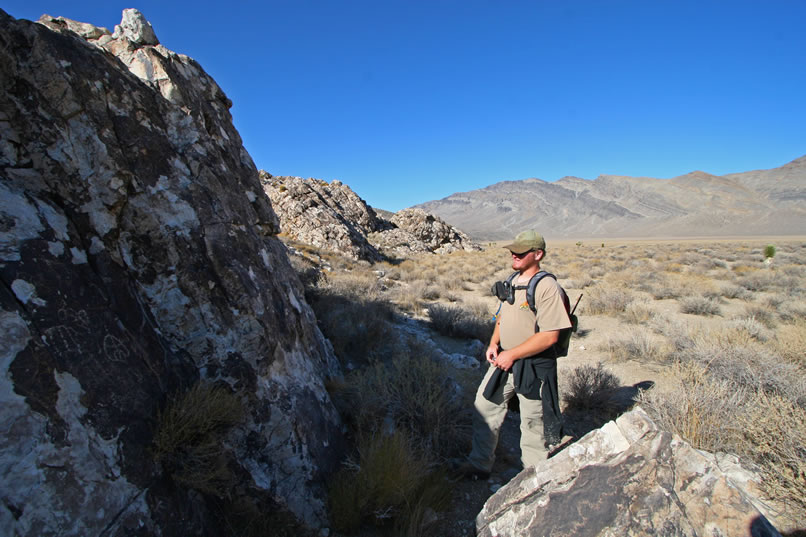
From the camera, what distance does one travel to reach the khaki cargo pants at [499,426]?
2766 millimetres

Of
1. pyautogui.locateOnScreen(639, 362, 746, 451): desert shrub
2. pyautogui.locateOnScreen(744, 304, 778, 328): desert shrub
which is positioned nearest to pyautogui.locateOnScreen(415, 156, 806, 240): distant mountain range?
pyautogui.locateOnScreen(744, 304, 778, 328): desert shrub

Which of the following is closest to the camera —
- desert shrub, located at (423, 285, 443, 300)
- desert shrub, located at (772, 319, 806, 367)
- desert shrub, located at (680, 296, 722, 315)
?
desert shrub, located at (772, 319, 806, 367)

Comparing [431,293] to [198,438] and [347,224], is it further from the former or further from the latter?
[347,224]

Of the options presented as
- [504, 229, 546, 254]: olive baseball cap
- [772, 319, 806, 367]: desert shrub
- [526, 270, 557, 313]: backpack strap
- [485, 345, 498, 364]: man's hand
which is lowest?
[772, 319, 806, 367]: desert shrub

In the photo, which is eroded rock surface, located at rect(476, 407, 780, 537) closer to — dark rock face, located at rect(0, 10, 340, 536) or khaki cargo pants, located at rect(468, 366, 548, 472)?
khaki cargo pants, located at rect(468, 366, 548, 472)

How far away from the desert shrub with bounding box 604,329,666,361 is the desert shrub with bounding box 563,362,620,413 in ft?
4.93

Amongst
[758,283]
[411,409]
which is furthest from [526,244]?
→ [758,283]

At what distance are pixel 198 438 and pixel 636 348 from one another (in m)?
6.41

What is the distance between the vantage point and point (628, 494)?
1580 mm

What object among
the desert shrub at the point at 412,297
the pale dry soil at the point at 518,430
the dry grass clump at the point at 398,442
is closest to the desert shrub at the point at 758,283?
the pale dry soil at the point at 518,430

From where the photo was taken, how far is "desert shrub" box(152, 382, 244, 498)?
1.88m

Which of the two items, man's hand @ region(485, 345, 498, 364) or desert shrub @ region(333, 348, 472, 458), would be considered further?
desert shrub @ region(333, 348, 472, 458)

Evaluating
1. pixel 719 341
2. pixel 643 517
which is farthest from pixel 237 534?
pixel 719 341

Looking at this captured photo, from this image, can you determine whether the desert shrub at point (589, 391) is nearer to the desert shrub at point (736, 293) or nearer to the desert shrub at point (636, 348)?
the desert shrub at point (636, 348)
